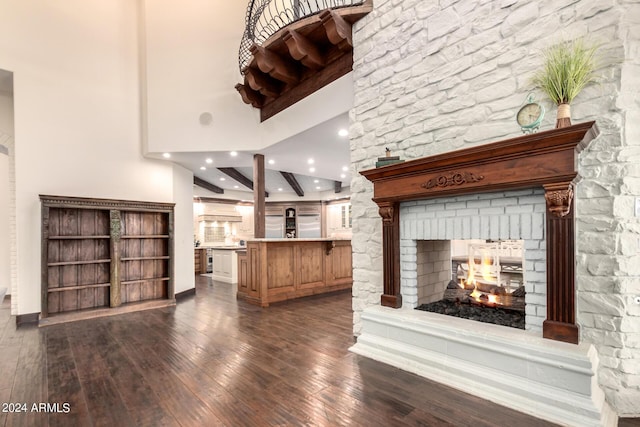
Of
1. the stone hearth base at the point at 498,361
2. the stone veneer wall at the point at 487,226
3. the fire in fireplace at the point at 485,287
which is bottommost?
the stone hearth base at the point at 498,361

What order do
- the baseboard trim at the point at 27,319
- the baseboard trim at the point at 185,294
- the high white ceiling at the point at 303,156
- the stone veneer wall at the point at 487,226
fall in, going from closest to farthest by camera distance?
the stone veneer wall at the point at 487,226, the baseboard trim at the point at 27,319, the high white ceiling at the point at 303,156, the baseboard trim at the point at 185,294

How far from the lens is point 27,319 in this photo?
4152mm

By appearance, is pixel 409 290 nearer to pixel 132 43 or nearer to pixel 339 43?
pixel 339 43

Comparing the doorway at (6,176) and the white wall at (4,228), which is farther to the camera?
the white wall at (4,228)

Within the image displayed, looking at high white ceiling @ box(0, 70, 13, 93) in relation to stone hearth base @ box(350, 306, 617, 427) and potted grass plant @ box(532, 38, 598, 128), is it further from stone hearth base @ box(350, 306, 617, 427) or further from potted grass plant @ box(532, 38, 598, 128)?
potted grass plant @ box(532, 38, 598, 128)

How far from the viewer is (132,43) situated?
17.6 feet

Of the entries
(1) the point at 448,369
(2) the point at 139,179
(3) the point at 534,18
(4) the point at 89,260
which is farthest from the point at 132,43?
(1) the point at 448,369

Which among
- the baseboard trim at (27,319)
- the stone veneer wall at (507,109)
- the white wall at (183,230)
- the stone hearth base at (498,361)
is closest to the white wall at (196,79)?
the white wall at (183,230)

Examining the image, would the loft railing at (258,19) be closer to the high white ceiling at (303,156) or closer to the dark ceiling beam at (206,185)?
the high white ceiling at (303,156)

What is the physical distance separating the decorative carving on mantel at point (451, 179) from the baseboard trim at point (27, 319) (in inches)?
212

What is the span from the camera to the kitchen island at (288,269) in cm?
502

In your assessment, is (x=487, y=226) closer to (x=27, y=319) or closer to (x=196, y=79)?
(x=196, y=79)

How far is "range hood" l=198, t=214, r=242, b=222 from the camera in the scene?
10.4 metres

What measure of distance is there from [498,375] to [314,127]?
11.6 feet
